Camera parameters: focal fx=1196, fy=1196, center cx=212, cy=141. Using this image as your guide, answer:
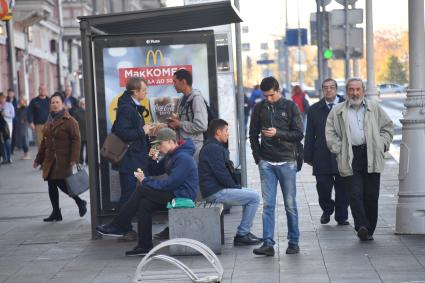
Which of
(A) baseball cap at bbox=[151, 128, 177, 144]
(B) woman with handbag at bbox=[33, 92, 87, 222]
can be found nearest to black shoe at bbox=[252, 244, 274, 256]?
(A) baseball cap at bbox=[151, 128, 177, 144]

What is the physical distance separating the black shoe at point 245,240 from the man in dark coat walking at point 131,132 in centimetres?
141

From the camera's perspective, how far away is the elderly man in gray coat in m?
12.1

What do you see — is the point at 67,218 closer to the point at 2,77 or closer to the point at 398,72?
the point at 2,77

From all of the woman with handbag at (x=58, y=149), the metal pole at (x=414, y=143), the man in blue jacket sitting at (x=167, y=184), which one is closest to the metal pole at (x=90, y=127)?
the man in blue jacket sitting at (x=167, y=184)

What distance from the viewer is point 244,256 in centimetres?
1148

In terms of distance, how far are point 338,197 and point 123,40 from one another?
307 centimetres

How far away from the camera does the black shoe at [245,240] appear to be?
1217 cm

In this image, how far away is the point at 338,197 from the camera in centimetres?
1374

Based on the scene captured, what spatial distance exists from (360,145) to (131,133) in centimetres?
244

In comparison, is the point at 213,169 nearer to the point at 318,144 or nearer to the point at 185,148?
the point at 185,148

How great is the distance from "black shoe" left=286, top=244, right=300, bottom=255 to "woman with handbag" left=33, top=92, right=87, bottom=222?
4445 millimetres

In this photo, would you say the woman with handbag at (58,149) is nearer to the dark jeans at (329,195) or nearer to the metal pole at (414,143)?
the dark jeans at (329,195)

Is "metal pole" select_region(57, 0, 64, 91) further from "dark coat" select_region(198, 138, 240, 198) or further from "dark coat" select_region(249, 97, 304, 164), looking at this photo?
"dark coat" select_region(249, 97, 304, 164)

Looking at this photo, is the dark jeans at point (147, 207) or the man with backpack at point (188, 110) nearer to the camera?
the dark jeans at point (147, 207)
